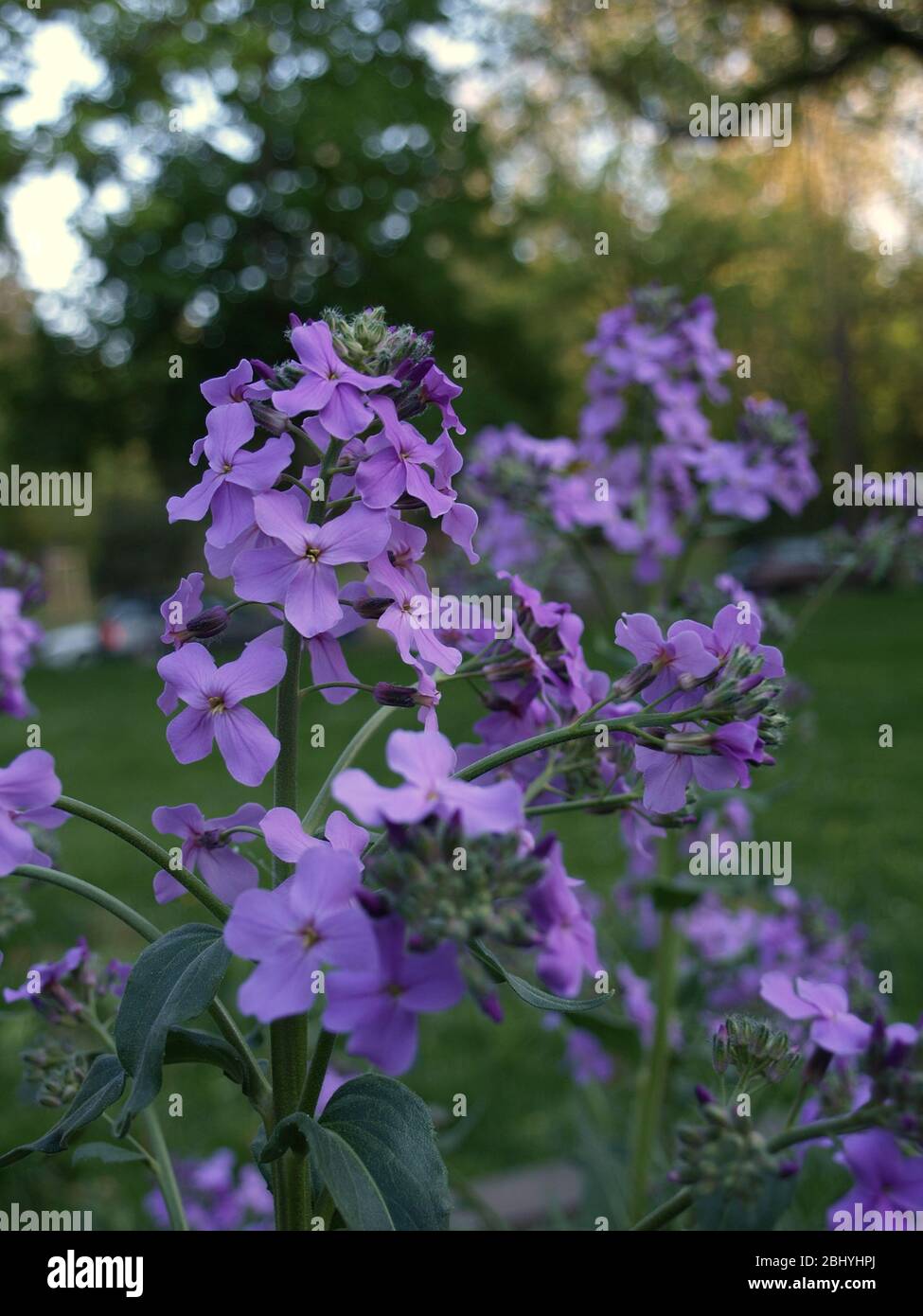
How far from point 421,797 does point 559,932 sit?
0.26m

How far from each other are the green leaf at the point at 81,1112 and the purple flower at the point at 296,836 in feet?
0.77

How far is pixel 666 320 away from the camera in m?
2.57

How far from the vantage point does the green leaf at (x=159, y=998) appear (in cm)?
85

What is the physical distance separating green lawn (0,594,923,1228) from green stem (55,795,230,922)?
450 millimetres

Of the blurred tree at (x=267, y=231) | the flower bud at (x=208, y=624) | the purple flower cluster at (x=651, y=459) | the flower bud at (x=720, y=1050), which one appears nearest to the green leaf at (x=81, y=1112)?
the flower bud at (x=208, y=624)

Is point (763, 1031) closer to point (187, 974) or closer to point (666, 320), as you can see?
point (187, 974)

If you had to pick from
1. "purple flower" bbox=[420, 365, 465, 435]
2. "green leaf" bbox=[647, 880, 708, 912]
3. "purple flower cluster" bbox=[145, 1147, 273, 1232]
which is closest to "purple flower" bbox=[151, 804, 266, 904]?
"purple flower" bbox=[420, 365, 465, 435]

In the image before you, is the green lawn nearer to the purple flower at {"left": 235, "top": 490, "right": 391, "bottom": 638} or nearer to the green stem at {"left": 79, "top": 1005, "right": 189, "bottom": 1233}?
the green stem at {"left": 79, "top": 1005, "right": 189, "bottom": 1233}

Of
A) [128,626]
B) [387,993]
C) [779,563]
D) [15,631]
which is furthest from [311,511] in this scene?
[779,563]

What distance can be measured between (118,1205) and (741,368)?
2.27 metres

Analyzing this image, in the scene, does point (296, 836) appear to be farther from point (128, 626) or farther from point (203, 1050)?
point (128, 626)

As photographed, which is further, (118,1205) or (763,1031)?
(118,1205)

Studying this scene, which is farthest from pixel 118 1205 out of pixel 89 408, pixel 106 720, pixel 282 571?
pixel 89 408

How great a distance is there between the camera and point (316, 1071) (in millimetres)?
925
